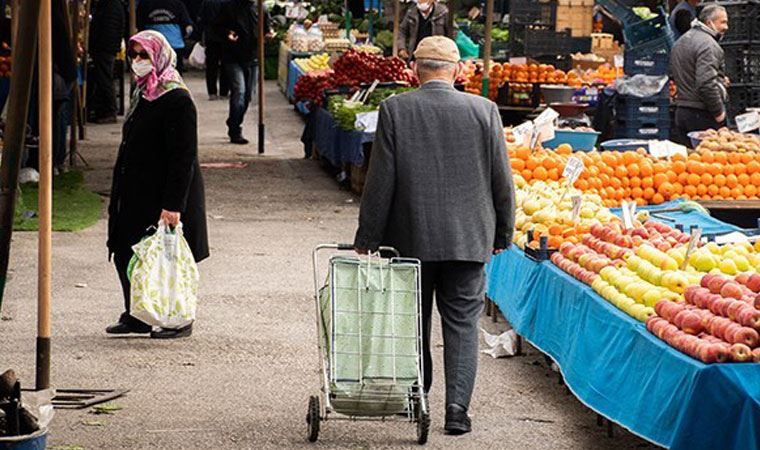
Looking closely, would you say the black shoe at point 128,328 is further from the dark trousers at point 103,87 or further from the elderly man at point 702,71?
the dark trousers at point 103,87

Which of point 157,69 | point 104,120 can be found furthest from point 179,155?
point 104,120

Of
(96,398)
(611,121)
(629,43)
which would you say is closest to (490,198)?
(96,398)

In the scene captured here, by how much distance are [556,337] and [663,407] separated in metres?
1.92

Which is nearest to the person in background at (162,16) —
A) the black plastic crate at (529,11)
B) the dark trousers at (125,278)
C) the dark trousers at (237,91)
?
the dark trousers at (237,91)

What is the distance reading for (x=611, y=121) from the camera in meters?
17.5

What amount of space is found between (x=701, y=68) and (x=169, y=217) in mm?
7339

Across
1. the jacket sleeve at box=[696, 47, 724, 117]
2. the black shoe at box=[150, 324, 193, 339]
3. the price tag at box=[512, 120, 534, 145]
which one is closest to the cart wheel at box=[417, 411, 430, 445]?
the black shoe at box=[150, 324, 193, 339]

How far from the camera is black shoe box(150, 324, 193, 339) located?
9555mm

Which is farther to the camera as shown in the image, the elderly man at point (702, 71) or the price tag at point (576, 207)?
the elderly man at point (702, 71)

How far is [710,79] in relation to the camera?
14.9 m

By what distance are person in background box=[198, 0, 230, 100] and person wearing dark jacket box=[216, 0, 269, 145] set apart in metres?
0.14

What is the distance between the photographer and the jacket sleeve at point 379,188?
24.0 ft

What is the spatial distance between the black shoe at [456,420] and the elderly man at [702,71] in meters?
8.24

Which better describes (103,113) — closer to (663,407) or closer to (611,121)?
(611,121)
